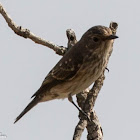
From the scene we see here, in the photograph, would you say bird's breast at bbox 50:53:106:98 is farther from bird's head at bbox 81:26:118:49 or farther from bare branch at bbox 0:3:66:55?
bare branch at bbox 0:3:66:55

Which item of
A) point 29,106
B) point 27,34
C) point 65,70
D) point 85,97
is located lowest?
point 29,106

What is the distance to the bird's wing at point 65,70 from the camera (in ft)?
27.4

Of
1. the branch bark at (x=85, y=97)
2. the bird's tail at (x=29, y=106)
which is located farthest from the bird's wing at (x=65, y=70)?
the branch bark at (x=85, y=97)

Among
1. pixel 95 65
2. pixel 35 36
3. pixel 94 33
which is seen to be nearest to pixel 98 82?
pixel 95 65

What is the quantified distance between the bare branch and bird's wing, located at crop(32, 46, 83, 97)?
0.28 meters

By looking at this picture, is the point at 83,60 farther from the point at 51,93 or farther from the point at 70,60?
the point at 51,93

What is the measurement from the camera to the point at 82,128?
7086 mm

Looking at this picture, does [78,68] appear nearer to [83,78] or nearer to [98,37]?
[83,78]

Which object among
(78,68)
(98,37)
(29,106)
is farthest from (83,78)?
(29,106)

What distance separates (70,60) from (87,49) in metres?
0.37

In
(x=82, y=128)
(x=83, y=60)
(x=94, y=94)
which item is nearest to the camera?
(x=82, y=128)

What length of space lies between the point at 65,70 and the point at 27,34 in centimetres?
92

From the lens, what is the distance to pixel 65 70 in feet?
27.6

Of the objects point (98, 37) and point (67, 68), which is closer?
point (98, 37)
